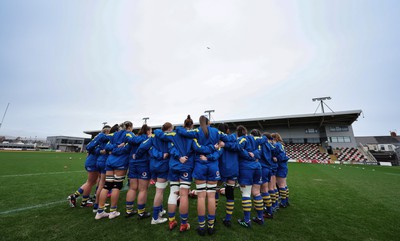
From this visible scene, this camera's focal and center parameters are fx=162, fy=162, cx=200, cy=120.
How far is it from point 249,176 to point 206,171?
93 centimetres

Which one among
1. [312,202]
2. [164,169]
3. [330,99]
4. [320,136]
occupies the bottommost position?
[312,202]

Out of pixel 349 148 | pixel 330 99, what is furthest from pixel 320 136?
pixel 330 99

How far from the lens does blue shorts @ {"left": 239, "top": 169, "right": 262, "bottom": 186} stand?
10.3 feet

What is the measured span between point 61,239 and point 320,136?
113ft

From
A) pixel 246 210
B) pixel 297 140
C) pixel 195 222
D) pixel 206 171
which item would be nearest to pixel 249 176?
pixel 246 210

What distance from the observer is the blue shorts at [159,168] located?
3.14 m

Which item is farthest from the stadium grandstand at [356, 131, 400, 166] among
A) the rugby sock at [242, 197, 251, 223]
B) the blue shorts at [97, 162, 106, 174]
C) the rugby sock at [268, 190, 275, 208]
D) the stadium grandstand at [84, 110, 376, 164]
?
the blue shorts at [97, 162, 106, 174]

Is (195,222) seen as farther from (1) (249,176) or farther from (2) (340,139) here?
(2) (340,139)

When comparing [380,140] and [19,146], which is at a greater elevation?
[380,140]

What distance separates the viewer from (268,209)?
3572 millimetres

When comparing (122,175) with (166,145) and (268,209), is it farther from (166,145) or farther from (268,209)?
(268,209)

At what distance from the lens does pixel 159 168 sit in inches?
124

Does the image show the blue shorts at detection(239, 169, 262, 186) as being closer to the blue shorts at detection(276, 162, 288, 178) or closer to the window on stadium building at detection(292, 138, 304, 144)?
the blue shorts at detection(276, 162, 288, 178)

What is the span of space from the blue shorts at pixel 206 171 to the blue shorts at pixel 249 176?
627 millimetres
